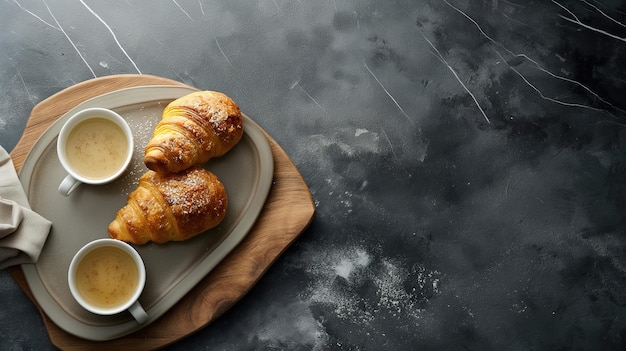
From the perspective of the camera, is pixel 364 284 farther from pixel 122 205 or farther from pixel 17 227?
pixel 17 227

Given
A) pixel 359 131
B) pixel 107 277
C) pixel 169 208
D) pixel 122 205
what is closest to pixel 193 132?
pixel 169 208

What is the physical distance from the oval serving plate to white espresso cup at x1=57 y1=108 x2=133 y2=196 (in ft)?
0.20

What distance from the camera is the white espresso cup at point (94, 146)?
1.73 metres

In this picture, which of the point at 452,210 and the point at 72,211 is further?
the point at 452,210

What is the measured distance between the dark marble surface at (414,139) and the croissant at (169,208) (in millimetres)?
331

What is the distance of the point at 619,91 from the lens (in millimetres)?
2082

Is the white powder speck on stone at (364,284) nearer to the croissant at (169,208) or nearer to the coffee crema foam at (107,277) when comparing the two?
the croissant at (169,208)

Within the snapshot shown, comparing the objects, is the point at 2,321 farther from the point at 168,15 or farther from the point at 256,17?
the point at 256,17

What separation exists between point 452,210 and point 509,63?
54 centimetres

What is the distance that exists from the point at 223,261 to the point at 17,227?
581mm

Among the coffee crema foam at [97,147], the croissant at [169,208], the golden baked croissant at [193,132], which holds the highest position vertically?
the golden baked croissant at [193,132]

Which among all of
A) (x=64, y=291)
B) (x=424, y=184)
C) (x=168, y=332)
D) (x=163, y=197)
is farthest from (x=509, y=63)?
(x=64, y=291)

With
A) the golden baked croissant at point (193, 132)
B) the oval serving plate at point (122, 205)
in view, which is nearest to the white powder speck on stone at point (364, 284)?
the oval serving plate at point (122, 205)

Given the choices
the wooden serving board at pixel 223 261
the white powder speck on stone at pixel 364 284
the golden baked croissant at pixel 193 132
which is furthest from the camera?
the white powder speck on stone at pixel 364 284
